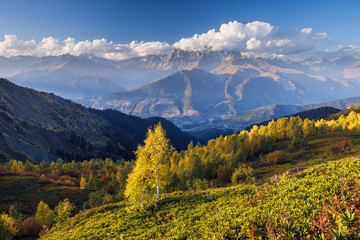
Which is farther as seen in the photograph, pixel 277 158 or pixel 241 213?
pixel 277 158

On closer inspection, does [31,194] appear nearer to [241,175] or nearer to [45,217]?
[45,217]

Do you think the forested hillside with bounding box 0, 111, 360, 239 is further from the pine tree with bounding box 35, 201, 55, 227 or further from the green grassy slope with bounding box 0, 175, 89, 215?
the green grassy slope with bounding box 0, 175, 89, 215

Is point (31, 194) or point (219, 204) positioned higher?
point (219, 204)

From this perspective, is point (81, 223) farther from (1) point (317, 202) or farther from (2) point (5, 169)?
(2) point (5, 169)

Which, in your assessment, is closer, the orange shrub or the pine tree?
A: the pine tree

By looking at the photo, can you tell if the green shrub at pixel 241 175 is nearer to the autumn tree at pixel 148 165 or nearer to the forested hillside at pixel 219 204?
the forested hillside at pixel 219 204

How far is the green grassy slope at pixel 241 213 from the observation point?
37.0 feet

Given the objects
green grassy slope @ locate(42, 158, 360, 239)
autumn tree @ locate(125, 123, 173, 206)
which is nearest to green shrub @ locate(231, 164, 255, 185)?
green grassy slope @ locate(42, 158, 360, 239)

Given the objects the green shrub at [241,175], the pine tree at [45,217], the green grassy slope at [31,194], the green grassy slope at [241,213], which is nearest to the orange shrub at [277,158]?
the green shrub at [241,175]

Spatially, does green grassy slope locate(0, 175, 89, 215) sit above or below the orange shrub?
below

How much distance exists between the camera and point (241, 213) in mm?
14078

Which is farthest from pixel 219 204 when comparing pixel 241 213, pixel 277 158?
pixel 277 158

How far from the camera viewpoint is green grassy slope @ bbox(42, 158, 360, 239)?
37.0 feet

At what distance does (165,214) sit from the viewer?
27.5 m
